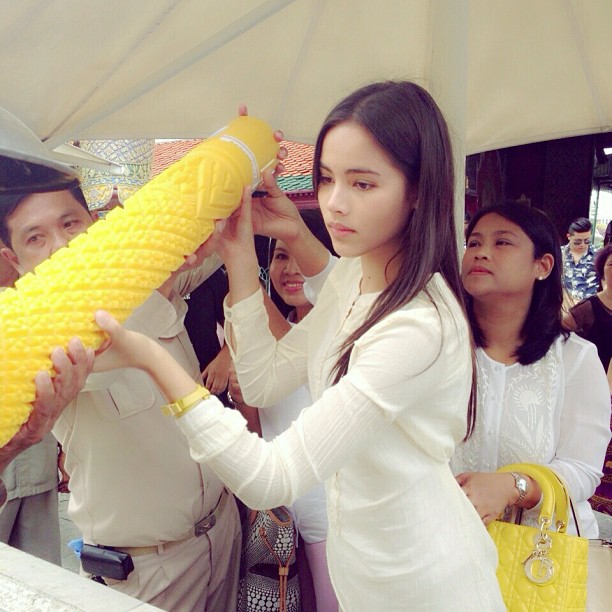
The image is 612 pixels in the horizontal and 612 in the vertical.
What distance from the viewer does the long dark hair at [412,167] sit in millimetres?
1326

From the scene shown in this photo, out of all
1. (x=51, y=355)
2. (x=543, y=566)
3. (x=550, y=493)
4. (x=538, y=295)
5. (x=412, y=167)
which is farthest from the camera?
(x=538, y=295)

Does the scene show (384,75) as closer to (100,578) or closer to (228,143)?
(228,143)

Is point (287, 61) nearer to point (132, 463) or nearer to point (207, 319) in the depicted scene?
point (207, 319)

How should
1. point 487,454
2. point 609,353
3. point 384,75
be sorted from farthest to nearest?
point 609,353 → point 384,75 → point 487,454

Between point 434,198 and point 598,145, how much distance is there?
7.31 metres

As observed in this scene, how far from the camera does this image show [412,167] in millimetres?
1345

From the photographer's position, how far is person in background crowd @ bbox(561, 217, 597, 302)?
21.0 ft

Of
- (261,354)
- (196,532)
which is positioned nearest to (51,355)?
(261,354)

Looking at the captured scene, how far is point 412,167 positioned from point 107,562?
1408 mm

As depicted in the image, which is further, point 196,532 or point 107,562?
point 196,532

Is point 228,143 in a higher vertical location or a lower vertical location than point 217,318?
higher

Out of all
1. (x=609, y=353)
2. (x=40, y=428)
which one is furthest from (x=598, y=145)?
(x=40, y=428)

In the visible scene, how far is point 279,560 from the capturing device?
2062mm

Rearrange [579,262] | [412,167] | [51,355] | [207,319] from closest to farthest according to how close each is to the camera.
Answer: [51,355], [412,167], [207,319], [579,262]
